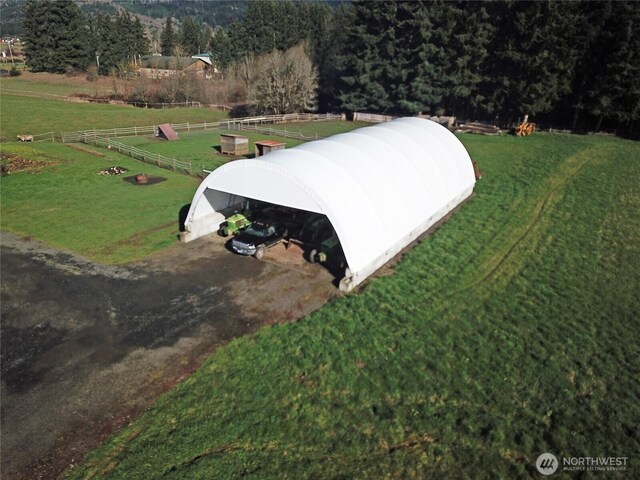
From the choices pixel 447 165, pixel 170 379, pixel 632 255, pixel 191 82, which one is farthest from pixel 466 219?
pixel 191 82

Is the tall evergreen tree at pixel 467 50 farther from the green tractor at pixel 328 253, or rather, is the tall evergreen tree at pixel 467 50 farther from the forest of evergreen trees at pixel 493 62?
the green tractor at pixel 328 253

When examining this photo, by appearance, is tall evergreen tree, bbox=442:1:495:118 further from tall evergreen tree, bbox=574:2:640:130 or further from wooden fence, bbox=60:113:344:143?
wooden fence, bbox=60:113:344:143

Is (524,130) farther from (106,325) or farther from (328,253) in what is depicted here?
(106,325)

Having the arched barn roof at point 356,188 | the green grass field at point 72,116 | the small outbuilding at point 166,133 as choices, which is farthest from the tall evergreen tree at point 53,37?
the arched barn roof at point 356,188

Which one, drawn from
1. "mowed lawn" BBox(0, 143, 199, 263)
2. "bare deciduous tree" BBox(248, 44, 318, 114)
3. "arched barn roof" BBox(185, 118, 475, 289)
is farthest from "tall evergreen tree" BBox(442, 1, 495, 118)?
"mowed lawn" BBox(0, 143, 199, 263)

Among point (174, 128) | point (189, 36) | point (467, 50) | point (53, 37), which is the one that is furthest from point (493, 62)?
point (189, 36)

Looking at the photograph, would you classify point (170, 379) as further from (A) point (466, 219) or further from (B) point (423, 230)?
(A) point (466, 219)
